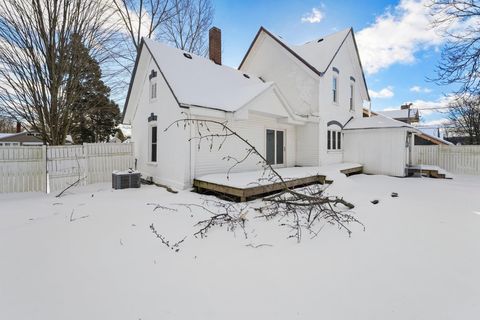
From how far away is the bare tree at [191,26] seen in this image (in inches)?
709

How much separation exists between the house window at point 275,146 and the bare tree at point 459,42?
6.13 meters

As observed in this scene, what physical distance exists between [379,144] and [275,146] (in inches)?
235

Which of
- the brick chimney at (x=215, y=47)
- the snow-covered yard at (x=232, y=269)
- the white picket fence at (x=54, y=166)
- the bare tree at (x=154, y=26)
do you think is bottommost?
the snow-covered yard at (x=232, y=269)

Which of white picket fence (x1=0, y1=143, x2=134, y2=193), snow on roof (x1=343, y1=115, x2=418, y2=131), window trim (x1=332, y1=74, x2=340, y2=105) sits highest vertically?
A: window trim (x1=332, y1=74, x2=340, y2=105)

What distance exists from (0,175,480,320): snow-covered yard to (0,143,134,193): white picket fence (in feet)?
9.40

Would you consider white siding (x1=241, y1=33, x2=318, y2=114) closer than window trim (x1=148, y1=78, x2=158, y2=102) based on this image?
No

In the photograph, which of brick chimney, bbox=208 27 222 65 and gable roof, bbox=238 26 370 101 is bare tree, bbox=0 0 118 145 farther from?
gable roof, bbox=238 26 370 101

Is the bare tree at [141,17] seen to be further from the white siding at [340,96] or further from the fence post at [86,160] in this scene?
the white siding at [340,96]

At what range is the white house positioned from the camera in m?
7.91

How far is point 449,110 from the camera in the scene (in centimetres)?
2266

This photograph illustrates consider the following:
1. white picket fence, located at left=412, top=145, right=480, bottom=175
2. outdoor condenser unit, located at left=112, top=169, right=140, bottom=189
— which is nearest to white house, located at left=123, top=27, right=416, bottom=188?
outdoor condenser unit, located at left=112, top=169, right=140, bottom=189

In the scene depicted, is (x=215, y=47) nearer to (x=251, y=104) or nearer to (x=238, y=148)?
(x=251, y=104)

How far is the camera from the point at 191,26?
62.0ft

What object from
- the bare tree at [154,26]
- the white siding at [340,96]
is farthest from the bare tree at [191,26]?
the white siding at [340,96]
